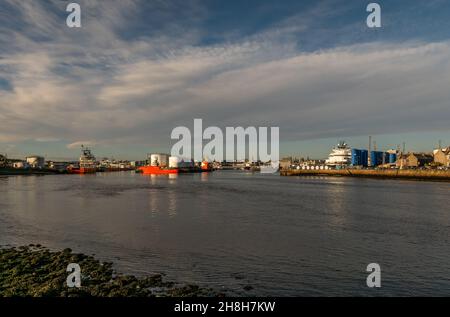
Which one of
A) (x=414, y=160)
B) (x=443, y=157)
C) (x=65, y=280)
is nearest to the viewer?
(x=65, y=280)

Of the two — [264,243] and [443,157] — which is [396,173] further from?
[264,243]

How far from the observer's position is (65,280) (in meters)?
13.0

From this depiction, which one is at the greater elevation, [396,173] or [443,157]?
[443,157]

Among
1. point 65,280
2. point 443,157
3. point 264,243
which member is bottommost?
point 264,243

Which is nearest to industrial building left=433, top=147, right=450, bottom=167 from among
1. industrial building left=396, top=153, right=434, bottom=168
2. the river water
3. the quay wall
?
industrial building left=396, top=153, right=434, bottom=168

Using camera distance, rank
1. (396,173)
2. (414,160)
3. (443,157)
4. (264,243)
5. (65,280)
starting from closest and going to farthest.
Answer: (65,280) < (264,243) < (396,173) < (443,157) < (414,160)

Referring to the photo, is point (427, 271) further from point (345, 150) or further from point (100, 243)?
point (345, 150)

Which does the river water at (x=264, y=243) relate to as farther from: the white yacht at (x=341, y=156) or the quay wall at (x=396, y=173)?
the white yacht at (x=341, y=156)

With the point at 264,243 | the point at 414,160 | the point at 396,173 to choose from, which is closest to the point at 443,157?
the point at 414,160

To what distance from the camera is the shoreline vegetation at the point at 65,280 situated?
11.6 meters

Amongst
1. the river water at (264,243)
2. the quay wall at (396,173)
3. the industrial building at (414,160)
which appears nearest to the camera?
the river water at (264,243)

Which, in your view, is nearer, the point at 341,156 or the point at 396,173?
the point at 396,173

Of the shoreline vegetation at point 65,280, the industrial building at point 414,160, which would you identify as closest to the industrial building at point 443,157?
the industrial building at point 414,160
